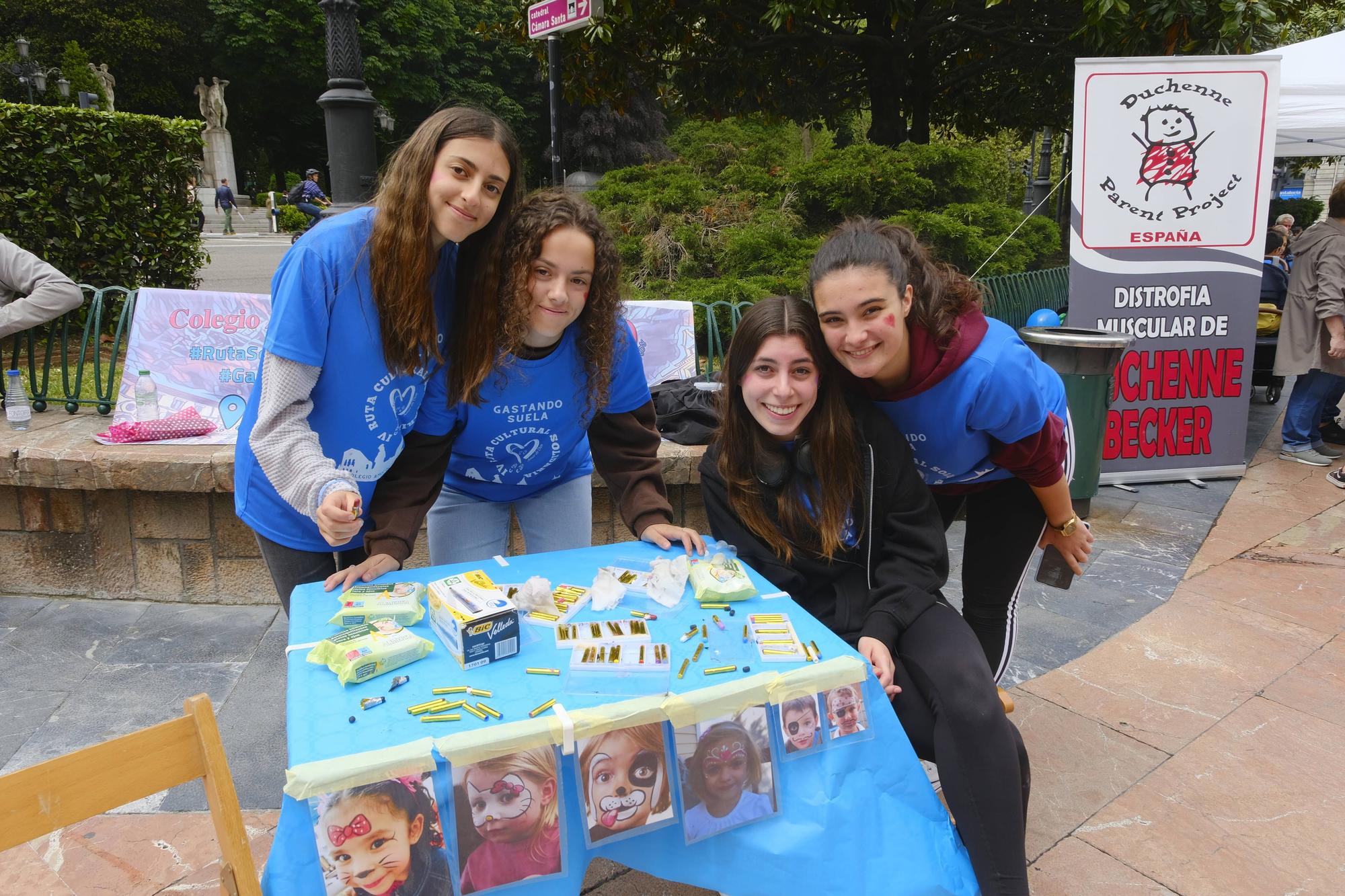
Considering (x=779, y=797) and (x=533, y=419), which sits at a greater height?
(x=533, y=419)

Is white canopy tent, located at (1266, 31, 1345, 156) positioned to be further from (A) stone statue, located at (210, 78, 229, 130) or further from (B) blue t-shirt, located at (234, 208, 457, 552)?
(A) stone statue, located at (210, 78, 229, 130)

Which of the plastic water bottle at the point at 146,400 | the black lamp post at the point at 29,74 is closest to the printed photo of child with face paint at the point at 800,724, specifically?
the plastic water bottle at the point at 146,400

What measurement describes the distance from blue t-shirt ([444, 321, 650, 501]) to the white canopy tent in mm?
6548

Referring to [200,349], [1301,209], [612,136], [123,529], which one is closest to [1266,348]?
[200,349]

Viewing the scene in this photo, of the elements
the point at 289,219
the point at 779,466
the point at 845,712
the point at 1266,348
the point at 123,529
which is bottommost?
the point at 123,529

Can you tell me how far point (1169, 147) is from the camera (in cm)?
515

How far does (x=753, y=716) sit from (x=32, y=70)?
90.1 ft

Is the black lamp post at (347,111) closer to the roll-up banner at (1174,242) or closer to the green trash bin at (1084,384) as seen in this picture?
the green trash bin at (1084,384)

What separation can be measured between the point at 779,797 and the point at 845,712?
0.64ft

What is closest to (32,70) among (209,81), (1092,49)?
(209,81)

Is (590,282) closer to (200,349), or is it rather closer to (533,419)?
(533,419)

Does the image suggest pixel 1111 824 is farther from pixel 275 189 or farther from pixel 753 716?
pixel 275 189

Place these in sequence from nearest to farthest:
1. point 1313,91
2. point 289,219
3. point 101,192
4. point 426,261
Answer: point 426,261 → point 101,192 → point 1313,91 → point 289,219

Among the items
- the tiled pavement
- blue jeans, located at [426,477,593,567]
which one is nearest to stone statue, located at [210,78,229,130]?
the tiled pavement
